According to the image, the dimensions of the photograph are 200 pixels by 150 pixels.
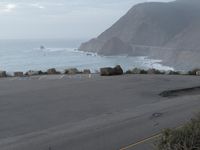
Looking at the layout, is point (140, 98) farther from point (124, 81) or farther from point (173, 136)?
point (173, 136)

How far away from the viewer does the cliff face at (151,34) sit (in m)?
160

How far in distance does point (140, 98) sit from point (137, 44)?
15725 cm

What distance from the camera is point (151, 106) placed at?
18.0m

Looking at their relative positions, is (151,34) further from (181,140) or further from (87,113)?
(181,140)

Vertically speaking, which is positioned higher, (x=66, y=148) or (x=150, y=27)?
(x=150, y=27)

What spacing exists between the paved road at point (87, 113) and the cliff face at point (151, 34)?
125m

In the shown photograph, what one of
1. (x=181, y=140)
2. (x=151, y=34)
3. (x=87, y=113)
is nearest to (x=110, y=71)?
(x=87, y=113)

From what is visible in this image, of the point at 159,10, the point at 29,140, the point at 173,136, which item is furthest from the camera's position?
the point at 159,10

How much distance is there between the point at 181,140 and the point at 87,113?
9584 mm

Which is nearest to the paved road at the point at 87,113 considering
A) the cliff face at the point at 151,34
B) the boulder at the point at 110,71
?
the boulder at the point at 110,71

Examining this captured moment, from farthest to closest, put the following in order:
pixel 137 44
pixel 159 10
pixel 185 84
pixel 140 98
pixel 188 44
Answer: pixel 159 10 < pixel 137 44 < pixel 188 44 < pixel 185 84 < pixel 140 98

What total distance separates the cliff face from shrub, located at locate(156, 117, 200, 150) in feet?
461

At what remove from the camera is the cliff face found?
527 feet

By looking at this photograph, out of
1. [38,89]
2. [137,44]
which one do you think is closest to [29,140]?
[38,89]
